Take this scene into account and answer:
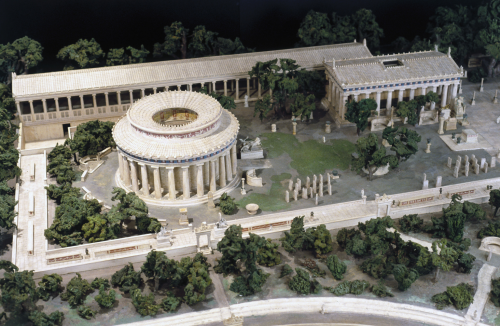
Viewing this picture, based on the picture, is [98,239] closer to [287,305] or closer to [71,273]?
[71,273]

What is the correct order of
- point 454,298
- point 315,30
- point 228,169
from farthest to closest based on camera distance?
point 315,30 → point 228,169 → point 454,298

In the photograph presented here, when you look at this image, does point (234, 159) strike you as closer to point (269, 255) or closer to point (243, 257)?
point (269, 255)

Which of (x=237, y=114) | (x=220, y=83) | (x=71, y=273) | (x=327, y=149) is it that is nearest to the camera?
(x=71, y=273)

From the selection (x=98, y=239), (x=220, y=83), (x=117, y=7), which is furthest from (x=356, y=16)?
(x=98, y=239)

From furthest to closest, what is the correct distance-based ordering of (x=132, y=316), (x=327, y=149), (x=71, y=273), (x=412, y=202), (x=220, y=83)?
1. (x=220, y=83)
2. (x=327, y=149)
3. (x=412, y=202)
4. (x=71, y=273)
5. (x=132, y=316)

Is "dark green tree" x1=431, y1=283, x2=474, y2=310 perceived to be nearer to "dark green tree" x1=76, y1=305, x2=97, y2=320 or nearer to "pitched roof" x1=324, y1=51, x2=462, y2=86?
"dark green tree" x1=76, y1=305, x2=97, y2=320

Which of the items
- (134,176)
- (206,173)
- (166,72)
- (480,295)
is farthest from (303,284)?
(166,72)
